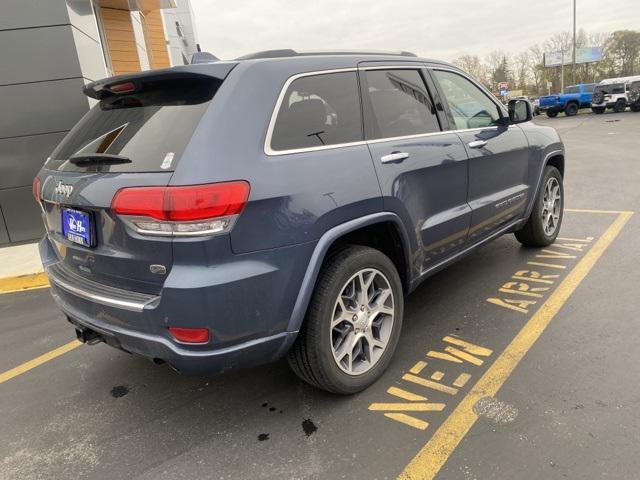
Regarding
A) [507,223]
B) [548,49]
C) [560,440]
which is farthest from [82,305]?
[548,49]

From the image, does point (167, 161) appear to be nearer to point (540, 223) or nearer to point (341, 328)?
point (341, 328)

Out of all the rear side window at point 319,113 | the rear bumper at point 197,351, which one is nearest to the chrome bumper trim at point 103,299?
the rear bumper at point 197,351

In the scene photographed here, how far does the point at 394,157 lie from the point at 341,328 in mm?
1026

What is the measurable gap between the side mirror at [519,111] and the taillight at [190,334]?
3301 mm

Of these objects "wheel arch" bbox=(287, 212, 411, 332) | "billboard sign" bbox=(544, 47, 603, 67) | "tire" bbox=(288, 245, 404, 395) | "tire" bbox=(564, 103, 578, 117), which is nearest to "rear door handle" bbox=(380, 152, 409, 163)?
"wheel arch" bbox=(287, 212, 411, 332)

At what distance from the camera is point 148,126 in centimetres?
245

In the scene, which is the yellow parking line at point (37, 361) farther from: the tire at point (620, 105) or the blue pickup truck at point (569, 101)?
the blue pickup truck at point (569, 101)

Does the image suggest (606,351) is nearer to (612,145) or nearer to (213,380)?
(213,380)

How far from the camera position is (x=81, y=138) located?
285cm

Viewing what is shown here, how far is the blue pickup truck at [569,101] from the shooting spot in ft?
106

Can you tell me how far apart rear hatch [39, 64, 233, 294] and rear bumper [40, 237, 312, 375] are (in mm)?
105

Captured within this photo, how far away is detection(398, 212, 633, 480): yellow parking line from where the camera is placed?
228cm

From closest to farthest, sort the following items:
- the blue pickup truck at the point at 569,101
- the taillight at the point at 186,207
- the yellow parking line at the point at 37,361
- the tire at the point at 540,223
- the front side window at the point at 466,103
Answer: the taillight at the point at 186,207
the yellow parking line at the point at 37,361
the front side window at the point at 466,103
the tire at the point at 540,223
the blue pickup truck at the point at 569,101

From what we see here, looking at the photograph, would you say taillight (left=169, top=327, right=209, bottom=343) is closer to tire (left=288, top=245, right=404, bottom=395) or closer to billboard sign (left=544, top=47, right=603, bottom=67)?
tire (left=288, top=245, right=404, bottom=395)
